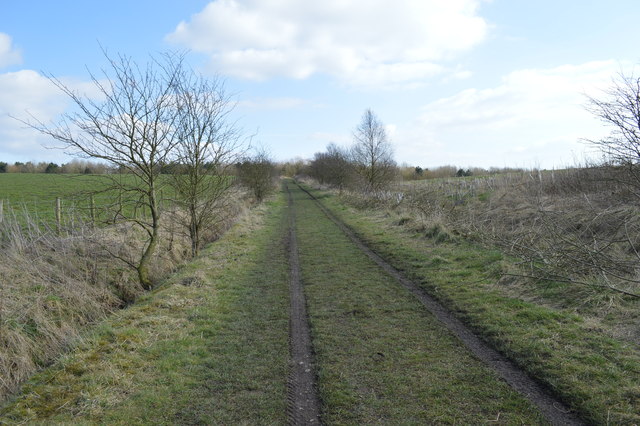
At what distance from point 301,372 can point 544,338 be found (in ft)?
10.8

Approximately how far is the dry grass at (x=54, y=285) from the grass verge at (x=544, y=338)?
20.5 feet

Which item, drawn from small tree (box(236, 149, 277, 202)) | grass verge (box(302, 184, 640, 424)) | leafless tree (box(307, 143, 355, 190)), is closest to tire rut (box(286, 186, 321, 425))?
grass verge (box(302, 184, 640, 424))

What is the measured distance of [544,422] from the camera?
389 centimetres

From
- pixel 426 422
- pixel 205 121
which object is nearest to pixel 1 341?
pixel 426 422

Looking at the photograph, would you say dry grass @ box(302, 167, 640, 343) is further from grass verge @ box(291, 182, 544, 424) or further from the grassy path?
the grassy path

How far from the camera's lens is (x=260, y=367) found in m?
5.33

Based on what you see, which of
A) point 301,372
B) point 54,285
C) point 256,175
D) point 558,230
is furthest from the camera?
point 256,175

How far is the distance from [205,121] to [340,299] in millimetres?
8371

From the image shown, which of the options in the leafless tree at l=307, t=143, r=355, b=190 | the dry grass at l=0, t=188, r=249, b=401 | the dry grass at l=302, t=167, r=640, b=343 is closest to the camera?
the dry grass at l=0, t=188, r=249, b=401

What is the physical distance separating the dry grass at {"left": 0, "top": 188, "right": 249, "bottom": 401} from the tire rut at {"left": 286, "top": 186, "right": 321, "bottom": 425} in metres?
3.30

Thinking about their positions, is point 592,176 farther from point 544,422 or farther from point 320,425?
point 320,425

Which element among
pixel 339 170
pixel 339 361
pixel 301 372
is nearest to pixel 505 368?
pixel 339 361

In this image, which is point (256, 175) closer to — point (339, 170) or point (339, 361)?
point (339, 170)

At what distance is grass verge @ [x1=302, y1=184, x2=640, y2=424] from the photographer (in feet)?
13.9
